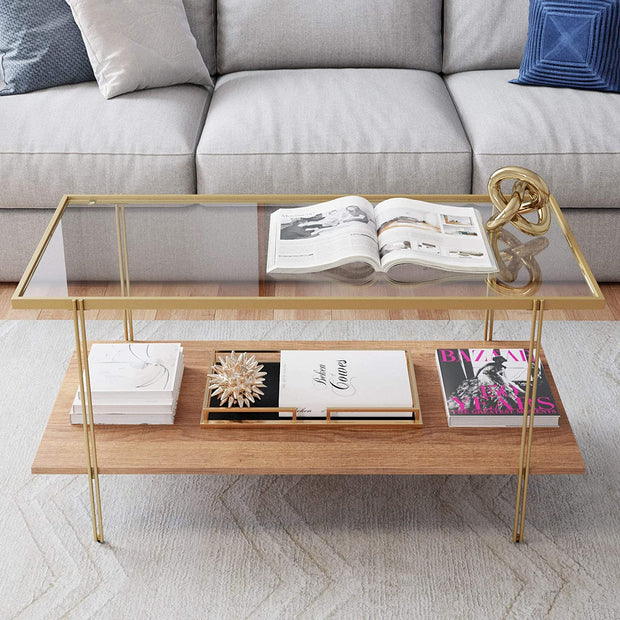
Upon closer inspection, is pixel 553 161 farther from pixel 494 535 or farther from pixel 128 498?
pixel 128 498

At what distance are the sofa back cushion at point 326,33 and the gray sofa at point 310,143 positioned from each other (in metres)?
0.13

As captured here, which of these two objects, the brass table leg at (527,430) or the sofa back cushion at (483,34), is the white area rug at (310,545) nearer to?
the brass table leg at (527,430)

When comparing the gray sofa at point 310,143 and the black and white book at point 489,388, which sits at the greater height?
the gray sofa at point 310,143

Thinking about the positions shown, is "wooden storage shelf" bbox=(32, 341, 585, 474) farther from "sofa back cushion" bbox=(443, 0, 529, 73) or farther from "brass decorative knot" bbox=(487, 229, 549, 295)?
"sofa back cushion" bbox=(443, 0, 529, 73)

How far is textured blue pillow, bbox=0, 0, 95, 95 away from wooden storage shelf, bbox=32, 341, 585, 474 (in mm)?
1310

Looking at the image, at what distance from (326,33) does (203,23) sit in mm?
414

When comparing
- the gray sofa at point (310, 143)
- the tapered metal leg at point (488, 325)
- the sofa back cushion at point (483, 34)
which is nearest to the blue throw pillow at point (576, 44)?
the gray sofa at point (310, 143)

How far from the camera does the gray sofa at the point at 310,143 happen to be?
237 centimetres

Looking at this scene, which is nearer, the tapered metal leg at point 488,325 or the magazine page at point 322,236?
the magazine page at point 322,236

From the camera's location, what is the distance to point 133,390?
65.7 inches

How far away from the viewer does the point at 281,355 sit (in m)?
→ 1.83

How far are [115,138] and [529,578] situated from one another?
1.60 m

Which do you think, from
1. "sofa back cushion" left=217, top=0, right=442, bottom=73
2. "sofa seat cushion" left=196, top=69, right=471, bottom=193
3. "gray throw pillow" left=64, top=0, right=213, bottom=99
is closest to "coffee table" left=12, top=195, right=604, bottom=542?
"sofa seat cushion" left=196, top=69, right=471, bottom=193

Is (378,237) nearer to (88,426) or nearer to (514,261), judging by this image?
(514,261)
